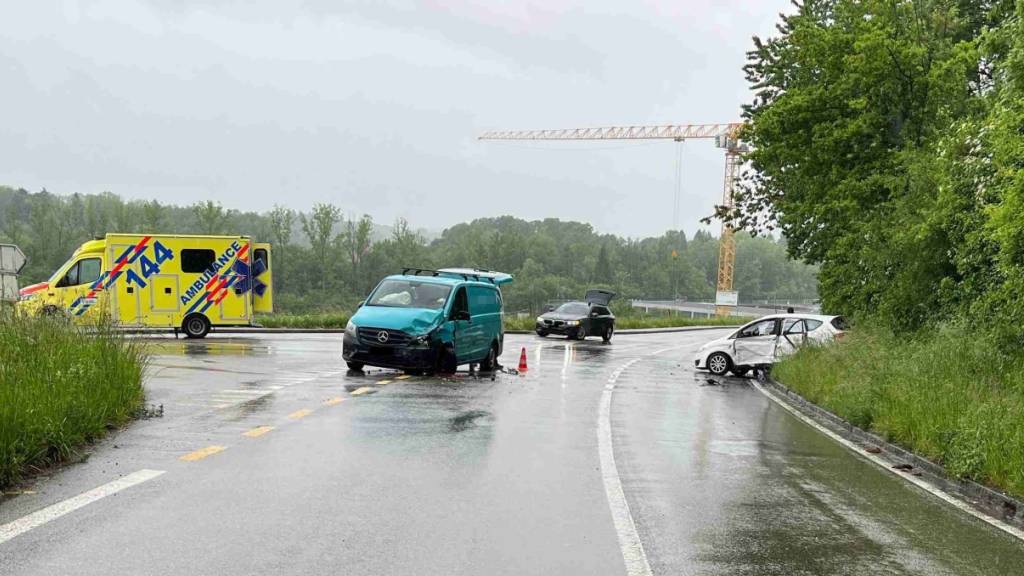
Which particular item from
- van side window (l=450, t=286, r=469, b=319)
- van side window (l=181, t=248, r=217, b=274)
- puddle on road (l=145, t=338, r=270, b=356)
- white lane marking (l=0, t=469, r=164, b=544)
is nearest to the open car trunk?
puddle on road (l=145, t=338, r=270, b=356)

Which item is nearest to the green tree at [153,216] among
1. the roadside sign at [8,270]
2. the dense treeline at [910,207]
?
the dense treeline at [910,207]

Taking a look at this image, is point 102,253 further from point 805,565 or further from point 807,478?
point 805,565

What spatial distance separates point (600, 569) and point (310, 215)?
386ft

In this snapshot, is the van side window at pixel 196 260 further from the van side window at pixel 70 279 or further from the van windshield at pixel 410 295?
the van windshield at pixel 410 295

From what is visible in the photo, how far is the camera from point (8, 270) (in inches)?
463

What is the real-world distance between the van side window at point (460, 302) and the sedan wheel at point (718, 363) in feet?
25.8

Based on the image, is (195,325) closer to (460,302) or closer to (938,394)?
(460,302)

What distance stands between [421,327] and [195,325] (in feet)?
42.5

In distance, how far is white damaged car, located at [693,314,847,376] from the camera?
20.8 m

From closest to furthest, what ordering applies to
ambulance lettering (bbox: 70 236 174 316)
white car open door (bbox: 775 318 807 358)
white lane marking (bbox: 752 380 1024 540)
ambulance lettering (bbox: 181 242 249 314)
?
white lane marking (bbox: 752 380 1024 540), white car open door (bbox: 775 318 807 358), ambulance lettering (bbox: 70 236 174 316), ambulance lettering (bbox: 181 242 249 314)

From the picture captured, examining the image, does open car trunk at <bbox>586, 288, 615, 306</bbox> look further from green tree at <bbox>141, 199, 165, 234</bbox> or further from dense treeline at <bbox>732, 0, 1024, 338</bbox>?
green tree at <bbox>141, 199, 165, 234</bbox>

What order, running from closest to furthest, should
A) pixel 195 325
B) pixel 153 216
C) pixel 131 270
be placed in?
pixel 131 270 → pixel 195 325 → pixel 153 216

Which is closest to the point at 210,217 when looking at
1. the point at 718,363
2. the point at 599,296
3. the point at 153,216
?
the point at 153,216

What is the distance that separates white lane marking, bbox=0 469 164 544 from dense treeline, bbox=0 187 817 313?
3127 inches
